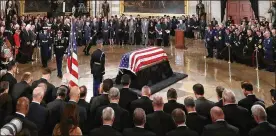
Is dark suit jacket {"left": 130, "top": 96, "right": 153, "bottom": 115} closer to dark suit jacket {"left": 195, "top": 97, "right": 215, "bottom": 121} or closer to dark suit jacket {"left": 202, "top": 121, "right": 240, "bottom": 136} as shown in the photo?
dark suit jacket {"left": 195, "top": 97, "right": 215, "bottom": 121}

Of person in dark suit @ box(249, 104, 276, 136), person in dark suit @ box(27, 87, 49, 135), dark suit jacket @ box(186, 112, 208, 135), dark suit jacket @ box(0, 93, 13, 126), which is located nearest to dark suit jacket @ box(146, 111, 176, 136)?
dark suit jacket @ box(186, 112, 208, 135)

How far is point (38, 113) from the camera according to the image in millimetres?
4457

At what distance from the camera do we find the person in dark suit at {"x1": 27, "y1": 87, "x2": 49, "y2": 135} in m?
4.43

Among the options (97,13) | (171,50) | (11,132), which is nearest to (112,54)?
(171,50)

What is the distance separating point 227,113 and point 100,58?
4.68 meters

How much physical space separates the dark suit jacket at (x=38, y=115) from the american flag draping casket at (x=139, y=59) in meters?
4.81

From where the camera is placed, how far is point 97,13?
938 inches

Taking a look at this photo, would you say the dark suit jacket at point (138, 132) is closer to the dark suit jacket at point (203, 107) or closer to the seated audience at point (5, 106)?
the dark suit jacket at point (203, 107)

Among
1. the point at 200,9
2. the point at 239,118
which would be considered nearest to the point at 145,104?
the point at 239,118

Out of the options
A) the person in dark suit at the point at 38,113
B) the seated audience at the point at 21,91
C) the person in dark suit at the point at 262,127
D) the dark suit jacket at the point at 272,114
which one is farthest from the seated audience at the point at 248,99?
the seated audience at the point at 21,91

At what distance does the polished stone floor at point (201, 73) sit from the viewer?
378 inches

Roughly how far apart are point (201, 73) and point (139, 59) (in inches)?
134

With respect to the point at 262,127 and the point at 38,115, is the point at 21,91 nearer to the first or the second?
the point at 38,115

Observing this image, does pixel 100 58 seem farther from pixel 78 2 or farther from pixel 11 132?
pixel 78 2
